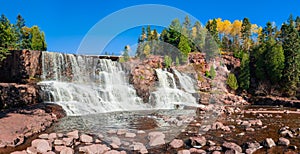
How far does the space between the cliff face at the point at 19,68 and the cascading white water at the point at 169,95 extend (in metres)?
13.9

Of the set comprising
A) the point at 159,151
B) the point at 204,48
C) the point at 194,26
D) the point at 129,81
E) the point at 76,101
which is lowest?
the point at 159,151

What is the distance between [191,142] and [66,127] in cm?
815

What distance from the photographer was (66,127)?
49.4 ft

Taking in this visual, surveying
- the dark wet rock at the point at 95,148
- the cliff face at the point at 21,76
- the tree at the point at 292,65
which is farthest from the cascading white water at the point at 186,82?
the dark wet rock at the point at 95,148

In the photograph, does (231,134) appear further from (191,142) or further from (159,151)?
(159,151)

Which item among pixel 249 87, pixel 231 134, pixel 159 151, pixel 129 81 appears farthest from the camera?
pixel 249 87

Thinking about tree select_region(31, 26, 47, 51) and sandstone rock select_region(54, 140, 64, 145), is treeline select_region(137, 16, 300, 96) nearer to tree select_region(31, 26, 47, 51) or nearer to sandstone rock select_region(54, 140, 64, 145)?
tree select_region(31, 26, 47, 51)

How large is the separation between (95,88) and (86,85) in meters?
1.37

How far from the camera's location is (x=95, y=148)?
34.2ft

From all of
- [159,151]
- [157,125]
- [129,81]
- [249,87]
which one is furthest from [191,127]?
[249,87]

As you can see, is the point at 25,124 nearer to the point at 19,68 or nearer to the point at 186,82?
the point at 19,68

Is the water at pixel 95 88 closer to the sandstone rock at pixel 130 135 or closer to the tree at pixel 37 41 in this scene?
the sandstone rock at pixel 130 135

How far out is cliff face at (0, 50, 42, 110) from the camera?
851 inches

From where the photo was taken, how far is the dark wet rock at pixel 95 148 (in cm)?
1026
